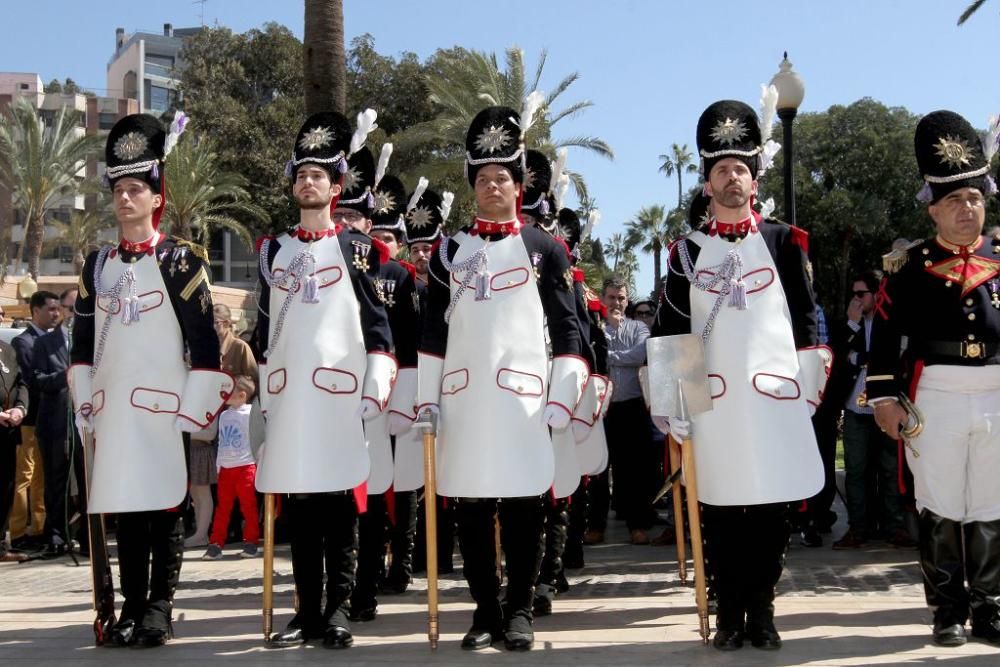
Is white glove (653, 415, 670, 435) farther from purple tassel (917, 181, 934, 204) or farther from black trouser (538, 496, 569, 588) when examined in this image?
purple tassel (917, 181, 934, 204)

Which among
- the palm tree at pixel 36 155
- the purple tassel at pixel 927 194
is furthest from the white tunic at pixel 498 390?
the palm tree at pixel 36 155

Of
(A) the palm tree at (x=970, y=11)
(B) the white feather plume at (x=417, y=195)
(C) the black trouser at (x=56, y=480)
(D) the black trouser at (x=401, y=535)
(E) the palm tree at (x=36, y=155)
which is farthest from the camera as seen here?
(E) the palm tree at (x=36, y=155)

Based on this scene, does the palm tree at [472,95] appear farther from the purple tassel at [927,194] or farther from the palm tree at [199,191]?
the purple tassel at [927,194]

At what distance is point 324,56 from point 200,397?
6268mm

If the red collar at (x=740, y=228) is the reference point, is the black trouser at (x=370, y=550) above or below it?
below

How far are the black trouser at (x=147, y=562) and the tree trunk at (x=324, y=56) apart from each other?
6108 mm

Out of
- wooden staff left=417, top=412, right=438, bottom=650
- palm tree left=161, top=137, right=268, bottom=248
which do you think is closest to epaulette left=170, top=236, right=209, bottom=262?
wooden staff left=417, top=412, right=438, bottom=650

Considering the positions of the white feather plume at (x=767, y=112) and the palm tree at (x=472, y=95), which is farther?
the palm tree at (x=472, y=95)

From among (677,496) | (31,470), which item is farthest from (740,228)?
(31,470)

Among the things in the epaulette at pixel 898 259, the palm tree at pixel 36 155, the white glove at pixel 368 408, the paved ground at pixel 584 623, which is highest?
the palm tree at pixel 36 155

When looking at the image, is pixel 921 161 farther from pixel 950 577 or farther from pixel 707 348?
pixel 950 577

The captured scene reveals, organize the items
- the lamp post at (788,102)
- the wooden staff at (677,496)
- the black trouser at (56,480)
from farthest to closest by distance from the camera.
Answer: the lamp post at (788,102)
the black trouser at (56,480)
the wooden staff at (677,496)

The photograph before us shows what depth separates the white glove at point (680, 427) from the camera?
5633 millimetres

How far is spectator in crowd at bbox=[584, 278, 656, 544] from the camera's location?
1103 centimetres
